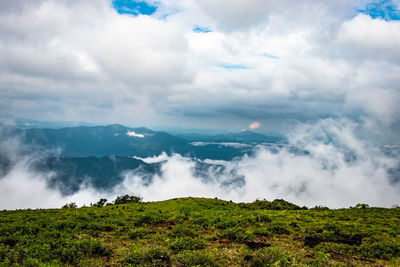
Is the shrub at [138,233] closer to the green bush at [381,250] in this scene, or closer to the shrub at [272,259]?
the shrub at [272,259]

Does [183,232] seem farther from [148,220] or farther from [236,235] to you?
[148,220]

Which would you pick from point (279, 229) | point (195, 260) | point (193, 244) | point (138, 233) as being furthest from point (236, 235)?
point (138, 233)

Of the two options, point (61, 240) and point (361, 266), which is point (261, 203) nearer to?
point (361, 266)

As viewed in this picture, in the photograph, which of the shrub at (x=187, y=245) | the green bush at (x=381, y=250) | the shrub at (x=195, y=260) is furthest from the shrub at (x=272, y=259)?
the green bush at (x=381, y=250)

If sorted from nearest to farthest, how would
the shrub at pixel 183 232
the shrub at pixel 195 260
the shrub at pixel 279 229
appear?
the shrub at pixel 195 260 → the shrub at pixel 183 232 → the shrub at pixel 279 229

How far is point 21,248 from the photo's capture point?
11594 millimetres

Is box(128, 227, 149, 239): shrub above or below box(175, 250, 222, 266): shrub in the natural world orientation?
above

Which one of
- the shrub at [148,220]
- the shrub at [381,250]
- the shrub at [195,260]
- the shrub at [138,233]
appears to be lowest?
the shrub at [195,260]

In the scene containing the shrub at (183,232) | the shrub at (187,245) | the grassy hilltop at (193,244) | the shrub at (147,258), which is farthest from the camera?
the shrub at (183,232)

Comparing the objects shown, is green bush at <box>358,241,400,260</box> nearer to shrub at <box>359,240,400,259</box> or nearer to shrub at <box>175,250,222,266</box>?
shrub at <box>359,240,400,259</box>

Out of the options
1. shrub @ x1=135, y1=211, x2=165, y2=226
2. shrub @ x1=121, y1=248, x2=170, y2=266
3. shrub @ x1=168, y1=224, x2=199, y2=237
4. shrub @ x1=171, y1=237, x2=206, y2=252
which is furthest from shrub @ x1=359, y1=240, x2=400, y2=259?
shrub @ x1=135, y1=211, x2=165, y2=226

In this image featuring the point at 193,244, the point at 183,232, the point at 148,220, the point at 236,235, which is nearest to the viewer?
the point at 193,244

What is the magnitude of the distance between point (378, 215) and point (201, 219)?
21.2 m

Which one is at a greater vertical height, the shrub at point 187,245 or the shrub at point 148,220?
the shrub at point 148,220
